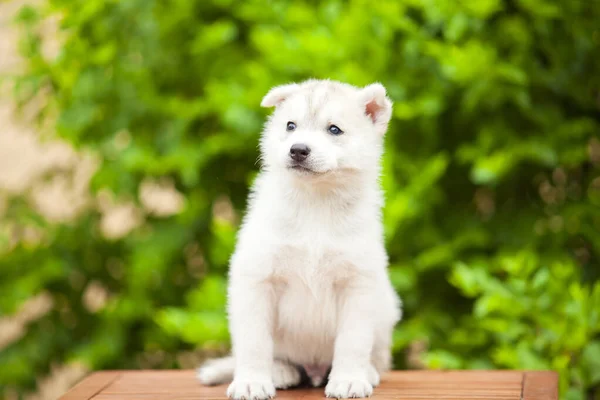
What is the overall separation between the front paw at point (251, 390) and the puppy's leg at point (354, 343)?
0.62 ft

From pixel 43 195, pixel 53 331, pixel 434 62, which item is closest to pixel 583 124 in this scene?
pixel 434 62

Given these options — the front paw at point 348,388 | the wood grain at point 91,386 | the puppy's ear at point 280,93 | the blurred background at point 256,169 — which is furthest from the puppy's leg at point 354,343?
the blurred background at point 256,169

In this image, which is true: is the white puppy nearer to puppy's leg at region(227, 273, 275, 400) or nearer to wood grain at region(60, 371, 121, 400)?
puppy's leg at region(227, 273, 275, 400)

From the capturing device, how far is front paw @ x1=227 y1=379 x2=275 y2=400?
2.61 metres

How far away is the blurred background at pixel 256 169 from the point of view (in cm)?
430

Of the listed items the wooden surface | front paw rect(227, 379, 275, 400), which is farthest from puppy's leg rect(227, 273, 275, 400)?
the wooden surface

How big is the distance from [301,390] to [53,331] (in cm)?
311

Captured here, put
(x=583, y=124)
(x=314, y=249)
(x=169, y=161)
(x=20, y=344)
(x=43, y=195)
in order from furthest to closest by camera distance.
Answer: (x=43, y=195) < (x=20, y=344) < (x=169, y=161) < (x=583, y=124) < (x=314, y=249)

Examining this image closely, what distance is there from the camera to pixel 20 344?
5445 mm

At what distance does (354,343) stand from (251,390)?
0.36 meters

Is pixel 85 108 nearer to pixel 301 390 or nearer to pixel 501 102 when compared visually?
pixel 501 102

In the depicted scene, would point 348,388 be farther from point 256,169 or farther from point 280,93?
point 256,169

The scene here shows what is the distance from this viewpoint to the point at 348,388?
2.64 metres

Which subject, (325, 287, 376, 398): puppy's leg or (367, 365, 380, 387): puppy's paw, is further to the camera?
(367, 365, 380, 387): puppy's paw
